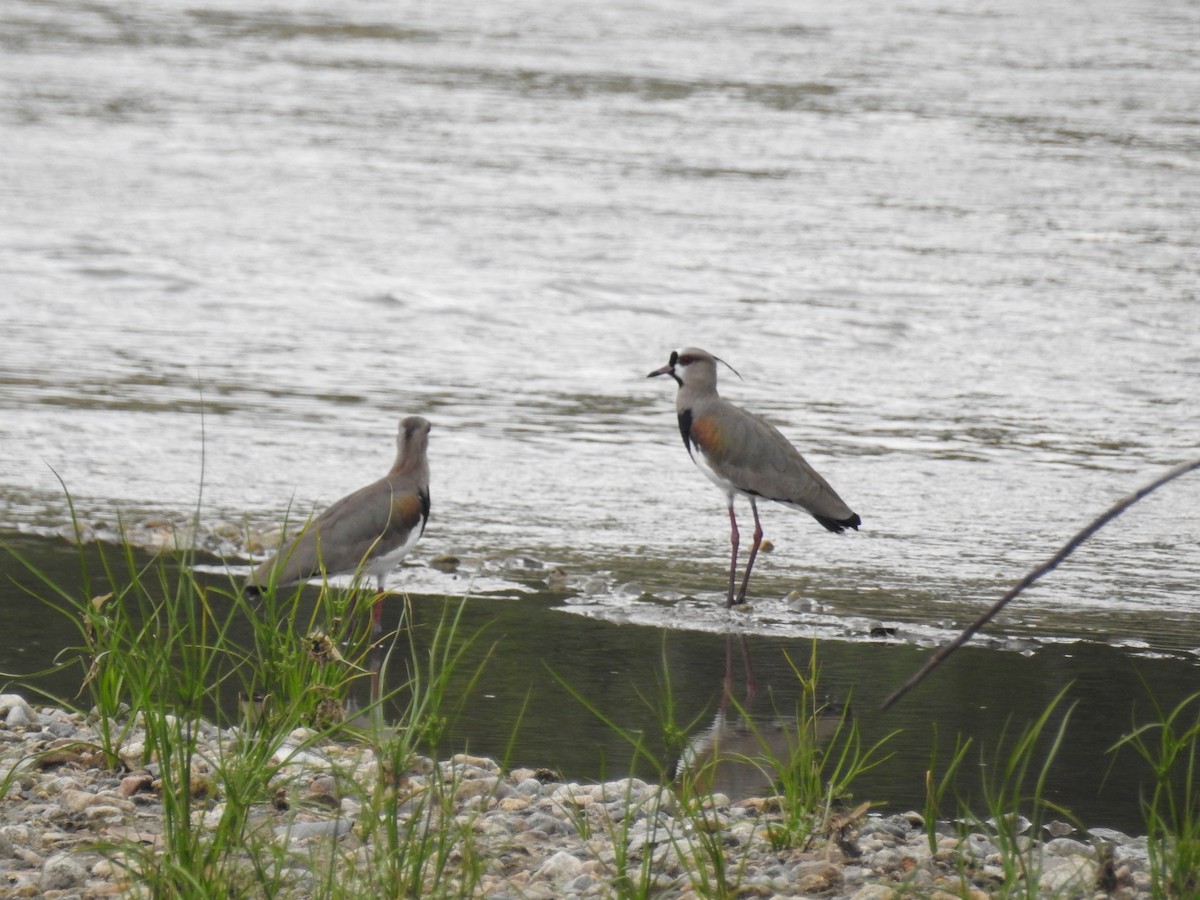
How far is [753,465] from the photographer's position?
7680 millimetres

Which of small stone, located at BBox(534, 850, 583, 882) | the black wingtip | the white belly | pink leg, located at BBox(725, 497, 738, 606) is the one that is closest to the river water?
pink leg, located at BBox(725, 497, 738, 606)

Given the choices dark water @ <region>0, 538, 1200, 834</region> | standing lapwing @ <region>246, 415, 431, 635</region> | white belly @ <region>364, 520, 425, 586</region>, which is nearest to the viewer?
dark water @ <region>0, 538, 1200, 834</region>

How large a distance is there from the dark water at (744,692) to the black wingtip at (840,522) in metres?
0.96

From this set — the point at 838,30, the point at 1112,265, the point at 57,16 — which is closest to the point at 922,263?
the point at 1112,265

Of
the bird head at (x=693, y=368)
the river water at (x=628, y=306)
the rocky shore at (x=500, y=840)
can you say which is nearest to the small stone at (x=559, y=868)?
the rocky shore at (x=500, y=840)

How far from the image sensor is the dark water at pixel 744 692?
527cm

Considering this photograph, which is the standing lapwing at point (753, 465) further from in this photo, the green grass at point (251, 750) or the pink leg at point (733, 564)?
the green grass at point (251, 750)

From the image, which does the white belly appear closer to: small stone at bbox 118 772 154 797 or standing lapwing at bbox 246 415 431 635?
standing lapwing at bbox 246 415 431 635

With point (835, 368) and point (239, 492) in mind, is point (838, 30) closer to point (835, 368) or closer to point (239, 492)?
point (835, 368)

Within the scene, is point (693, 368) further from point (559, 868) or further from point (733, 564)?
point (559, 868)

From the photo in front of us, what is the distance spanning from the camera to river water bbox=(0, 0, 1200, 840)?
7.82 meters

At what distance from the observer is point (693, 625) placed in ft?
22.4

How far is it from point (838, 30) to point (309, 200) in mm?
13793

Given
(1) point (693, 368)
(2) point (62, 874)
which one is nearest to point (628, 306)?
(1) point (693, 368)
